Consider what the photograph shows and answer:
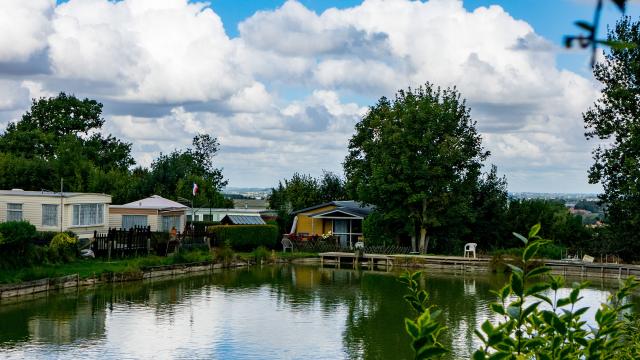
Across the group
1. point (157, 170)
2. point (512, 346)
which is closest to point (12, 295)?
point (512, 346)

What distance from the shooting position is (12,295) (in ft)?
90.6

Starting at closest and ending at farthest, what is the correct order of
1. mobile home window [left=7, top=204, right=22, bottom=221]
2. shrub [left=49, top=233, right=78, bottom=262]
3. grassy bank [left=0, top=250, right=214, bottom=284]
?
grassy bank [left=0, top=250, right=214, bottom=284]
shrub [left=49, top=233, right=78, bottom=262]
mobile home window [left=7, top=204, right=22, bottom=221]

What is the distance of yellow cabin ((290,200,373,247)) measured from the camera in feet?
177

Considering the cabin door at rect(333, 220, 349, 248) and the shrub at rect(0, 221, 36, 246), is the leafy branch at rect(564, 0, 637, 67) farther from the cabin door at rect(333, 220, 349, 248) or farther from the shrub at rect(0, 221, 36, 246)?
the cabin door at rect(333, 220, 349, 248)

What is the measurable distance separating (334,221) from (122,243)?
767 inches

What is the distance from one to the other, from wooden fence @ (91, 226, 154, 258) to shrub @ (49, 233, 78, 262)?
2451 mm

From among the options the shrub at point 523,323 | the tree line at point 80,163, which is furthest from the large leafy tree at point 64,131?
the shrub at point 523,323

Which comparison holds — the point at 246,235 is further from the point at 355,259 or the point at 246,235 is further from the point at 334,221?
the point at 334,221

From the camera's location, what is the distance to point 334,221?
55.4 m

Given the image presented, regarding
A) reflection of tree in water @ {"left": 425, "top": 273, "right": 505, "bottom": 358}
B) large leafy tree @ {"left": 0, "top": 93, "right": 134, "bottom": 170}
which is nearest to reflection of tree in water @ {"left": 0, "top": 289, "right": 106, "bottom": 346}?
reflection of tree in water @ {"left": 425, "top": 273, "right": 505, "bottom": 358}

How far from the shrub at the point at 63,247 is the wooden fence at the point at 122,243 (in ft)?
8.04

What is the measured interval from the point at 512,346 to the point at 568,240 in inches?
1926

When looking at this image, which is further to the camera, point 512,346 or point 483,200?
point 483,200

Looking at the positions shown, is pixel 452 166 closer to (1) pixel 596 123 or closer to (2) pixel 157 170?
(1) pixel 596 123
